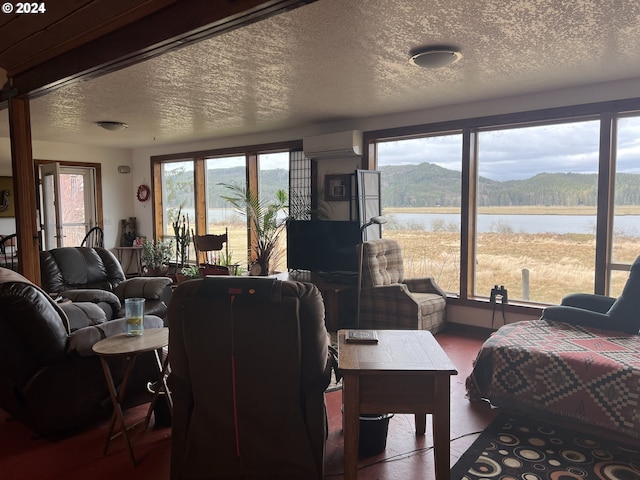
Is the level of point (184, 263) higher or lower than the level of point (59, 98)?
lower

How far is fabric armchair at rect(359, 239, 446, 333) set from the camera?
4402 millimetres

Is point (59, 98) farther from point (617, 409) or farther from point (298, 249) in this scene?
point (617, 409)

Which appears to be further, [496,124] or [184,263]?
[184,263]

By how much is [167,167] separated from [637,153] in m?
6.88

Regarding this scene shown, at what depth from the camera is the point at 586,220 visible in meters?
4.21

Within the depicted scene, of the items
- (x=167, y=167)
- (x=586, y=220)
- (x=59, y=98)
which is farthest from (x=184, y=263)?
(x=586, y=220)

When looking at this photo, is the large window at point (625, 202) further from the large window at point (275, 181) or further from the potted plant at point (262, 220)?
the large window at point (275, 181)

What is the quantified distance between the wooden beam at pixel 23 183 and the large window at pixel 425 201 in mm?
3592

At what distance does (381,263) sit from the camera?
4.75 metres

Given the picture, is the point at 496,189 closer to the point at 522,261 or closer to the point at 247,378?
the point at 522,261

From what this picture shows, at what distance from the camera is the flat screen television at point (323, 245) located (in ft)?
16.6

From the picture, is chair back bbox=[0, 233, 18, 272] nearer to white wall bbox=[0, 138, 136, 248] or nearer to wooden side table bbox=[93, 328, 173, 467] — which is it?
white wall bbox=[0, 138, 136, 248]

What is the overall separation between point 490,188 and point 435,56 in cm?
211

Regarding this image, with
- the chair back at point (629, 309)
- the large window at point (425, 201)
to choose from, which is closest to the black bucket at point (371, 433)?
the chair back at point (629, 309)
